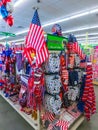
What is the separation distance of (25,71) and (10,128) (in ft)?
3.77

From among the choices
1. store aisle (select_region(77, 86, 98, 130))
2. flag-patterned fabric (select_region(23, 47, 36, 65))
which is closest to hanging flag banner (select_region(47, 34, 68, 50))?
flag-patterned fabric (select_region(23, 47, 36, 65))

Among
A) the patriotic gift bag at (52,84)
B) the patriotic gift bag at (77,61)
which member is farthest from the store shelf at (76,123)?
the patriotic gift bag at (77,61)

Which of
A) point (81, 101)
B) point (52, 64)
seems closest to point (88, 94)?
point (81, 101)

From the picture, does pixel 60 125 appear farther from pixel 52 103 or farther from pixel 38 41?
pixel 38 41

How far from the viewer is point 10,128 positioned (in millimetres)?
2434

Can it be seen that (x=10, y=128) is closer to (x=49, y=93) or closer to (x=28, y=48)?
(x=49, y=93)

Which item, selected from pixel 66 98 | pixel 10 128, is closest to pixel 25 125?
pixel 10 128

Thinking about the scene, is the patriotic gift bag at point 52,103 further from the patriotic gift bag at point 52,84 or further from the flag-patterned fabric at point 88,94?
the flag-patterned fabric at point 88,94

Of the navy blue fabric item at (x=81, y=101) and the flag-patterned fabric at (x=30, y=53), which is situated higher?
the flag-patterned fabric at (x=30, y=53)

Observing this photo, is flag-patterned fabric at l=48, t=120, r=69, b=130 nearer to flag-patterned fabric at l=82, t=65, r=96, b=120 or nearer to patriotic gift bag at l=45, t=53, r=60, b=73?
flag-patterned fabric at l=82, t=65, r=96, b=120

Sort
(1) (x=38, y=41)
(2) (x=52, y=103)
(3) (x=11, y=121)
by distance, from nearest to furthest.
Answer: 1. (1) (x=38, y=41)
2. (2) (x=52, y=103)
3. (3) (x=11, y=121)

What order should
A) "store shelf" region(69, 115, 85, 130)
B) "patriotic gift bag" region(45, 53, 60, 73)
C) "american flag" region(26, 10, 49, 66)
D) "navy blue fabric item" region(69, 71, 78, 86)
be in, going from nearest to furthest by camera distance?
"american flag" region(26, 10, 49, 66)
"patriotic gift bag" region(45, 53, 60, 73)
"store shelf" region(69, 115, 85, 130)
"navy blue fabric item" region(69, 71, 78, 86)

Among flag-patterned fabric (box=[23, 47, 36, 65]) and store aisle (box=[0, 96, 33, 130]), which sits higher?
flag-patterned fabric (box=[23, 47, 36, 65])

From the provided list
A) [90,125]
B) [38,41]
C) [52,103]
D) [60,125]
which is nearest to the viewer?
[38,41]
